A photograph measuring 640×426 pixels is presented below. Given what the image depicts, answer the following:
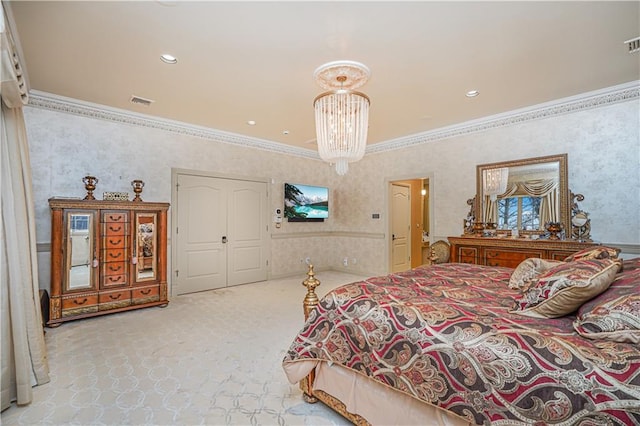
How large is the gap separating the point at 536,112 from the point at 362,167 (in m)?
3.16

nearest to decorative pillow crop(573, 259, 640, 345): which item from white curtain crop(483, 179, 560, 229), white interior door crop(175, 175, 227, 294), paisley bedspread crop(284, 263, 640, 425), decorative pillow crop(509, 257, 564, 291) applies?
paisley bedspread crop(284, 263, 640, 425)

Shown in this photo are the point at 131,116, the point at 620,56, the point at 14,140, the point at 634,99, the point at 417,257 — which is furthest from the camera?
the point at 417,257

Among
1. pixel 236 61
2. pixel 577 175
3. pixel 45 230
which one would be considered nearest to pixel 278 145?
pixel 236 61

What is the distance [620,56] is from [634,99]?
0.96m

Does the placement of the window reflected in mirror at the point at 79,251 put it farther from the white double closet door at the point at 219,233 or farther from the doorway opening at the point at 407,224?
the doorway opening at the point at 407,224

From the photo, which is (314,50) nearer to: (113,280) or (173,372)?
(173,372)

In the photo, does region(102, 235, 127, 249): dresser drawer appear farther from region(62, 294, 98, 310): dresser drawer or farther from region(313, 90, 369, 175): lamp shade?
region(313, 90, 369, 175): lamp shade

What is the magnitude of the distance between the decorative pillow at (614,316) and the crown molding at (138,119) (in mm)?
5191

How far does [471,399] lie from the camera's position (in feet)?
4.07

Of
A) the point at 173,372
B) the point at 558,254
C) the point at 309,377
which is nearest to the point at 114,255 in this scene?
the point at 173,372

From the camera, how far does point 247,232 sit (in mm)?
5688

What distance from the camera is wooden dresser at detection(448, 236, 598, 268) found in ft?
11.7

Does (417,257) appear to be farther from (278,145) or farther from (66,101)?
(66,101)

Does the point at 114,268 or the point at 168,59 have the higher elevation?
the point at 168,59
